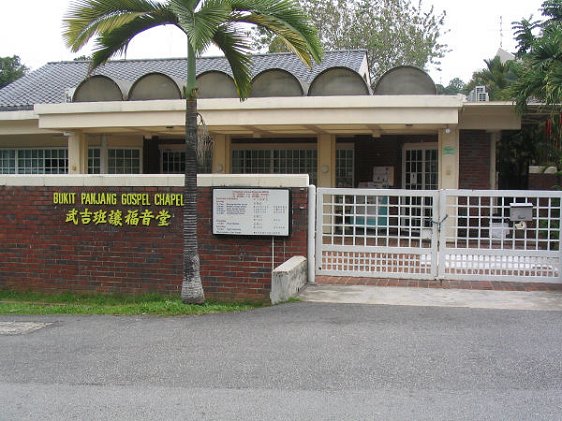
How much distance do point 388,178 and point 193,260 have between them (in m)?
9.53

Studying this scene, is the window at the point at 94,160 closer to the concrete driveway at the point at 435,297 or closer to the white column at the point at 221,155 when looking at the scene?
the white column at the point at 221,155

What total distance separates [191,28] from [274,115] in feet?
21.9

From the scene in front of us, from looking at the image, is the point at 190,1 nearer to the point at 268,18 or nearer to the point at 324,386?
the point at 268,18

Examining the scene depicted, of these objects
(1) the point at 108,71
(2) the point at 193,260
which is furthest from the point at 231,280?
(1) the point at 108,71

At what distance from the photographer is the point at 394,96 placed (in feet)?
46.0

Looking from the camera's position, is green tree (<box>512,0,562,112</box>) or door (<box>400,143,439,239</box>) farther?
door (<box>400,143,439,239</box>)

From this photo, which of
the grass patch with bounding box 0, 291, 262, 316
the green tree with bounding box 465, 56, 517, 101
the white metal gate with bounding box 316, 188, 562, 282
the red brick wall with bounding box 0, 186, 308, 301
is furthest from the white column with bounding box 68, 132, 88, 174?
the green tree with bounding box 465, 56, 517, 101

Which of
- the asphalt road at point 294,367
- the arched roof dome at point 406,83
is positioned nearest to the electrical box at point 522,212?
the asphalt road at point 294,367

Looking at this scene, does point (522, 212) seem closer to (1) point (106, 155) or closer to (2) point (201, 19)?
(2) point (201, 19)

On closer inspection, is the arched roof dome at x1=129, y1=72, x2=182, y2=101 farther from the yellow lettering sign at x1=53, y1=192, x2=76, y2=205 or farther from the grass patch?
the grass patch

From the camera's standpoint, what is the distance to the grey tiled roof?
776 inches

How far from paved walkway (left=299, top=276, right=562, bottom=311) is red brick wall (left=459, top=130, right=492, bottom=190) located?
6.53 m

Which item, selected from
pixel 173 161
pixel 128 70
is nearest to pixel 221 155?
pixel 173 161

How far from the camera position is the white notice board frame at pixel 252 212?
1035 centimetres
